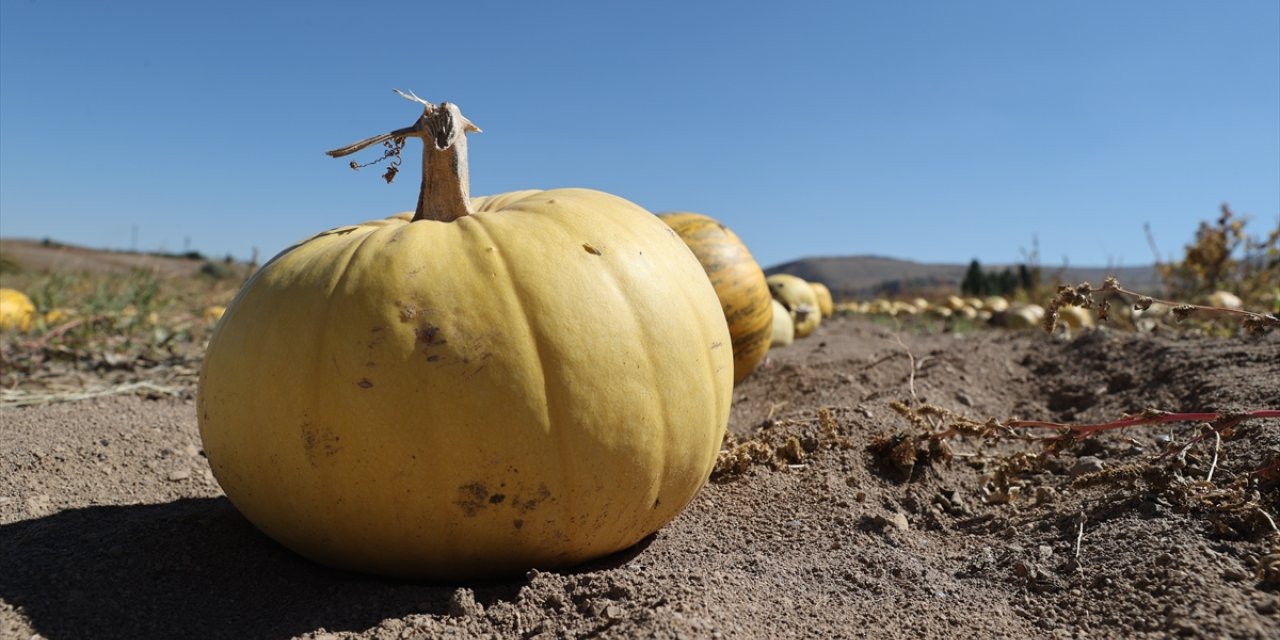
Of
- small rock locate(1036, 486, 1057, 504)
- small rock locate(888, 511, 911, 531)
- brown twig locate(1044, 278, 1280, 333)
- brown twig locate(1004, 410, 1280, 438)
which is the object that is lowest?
small rock locate(888, 511, 911, 531)

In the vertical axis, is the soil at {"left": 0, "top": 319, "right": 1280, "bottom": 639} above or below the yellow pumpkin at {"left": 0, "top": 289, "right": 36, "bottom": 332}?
above

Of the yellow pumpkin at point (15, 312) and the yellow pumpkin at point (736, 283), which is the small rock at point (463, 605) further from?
the yellow pumpkin at point (15, 312)

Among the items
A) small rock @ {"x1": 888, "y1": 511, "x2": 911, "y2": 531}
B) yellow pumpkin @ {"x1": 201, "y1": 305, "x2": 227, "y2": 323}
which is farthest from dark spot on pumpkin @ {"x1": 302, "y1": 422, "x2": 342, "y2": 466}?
yellow pumpkin @ {"x1": 201, "y1": 305, "x2": 227, "y2": 323}

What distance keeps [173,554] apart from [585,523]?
3.64 ft

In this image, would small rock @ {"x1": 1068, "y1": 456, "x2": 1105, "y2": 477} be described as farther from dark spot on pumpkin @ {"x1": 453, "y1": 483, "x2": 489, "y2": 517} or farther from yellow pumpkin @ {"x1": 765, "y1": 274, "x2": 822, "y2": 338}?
yellow pumpkin @ {"x1": 765, "y1": 274, "x2": 822, "y2": 338}

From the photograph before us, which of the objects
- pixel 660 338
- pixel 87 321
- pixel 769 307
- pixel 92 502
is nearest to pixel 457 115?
pixel 660 338

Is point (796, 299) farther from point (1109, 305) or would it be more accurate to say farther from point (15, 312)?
point (15, 312)

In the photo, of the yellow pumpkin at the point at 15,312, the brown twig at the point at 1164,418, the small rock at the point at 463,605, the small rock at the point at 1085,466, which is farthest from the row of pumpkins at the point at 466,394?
the yellow pumpkin at the point at 15,312

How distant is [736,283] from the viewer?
14.4 feet

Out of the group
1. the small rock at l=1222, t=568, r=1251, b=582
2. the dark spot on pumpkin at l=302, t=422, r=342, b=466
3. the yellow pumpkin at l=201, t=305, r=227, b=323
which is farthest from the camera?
the yellow pumpkin at l=201, t=305, r=227, b=323

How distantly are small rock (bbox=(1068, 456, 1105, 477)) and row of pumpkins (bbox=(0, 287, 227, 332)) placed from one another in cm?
571

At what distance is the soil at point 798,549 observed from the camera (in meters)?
1.78

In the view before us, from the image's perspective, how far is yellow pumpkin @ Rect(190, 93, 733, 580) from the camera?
184 cm

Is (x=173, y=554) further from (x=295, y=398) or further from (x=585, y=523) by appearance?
(x=585, y=523)
